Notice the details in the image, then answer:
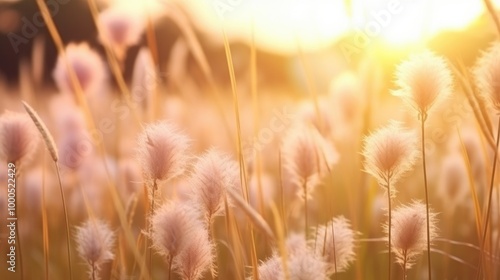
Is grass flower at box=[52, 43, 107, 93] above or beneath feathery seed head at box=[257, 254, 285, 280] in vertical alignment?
above

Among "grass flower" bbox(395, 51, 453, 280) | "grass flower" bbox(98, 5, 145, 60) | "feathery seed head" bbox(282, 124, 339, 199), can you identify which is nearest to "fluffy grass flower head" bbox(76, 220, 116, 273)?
"feathery seed head" bbox(282, 124, 339, 199)

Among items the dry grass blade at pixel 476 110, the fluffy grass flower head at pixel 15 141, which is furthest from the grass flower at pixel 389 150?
the fluffy grass flower head at pixel 15 141

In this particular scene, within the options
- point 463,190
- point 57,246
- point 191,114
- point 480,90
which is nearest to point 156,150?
point 480,90

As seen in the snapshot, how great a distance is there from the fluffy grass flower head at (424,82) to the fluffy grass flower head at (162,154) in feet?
1.11

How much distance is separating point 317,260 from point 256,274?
12 centimetres

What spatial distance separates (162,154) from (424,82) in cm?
39

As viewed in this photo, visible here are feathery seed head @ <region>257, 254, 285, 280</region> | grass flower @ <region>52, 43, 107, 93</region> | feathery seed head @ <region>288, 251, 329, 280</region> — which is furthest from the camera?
grass flower @ <region>52, 43, 107, 93</region>

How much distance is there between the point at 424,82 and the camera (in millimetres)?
969

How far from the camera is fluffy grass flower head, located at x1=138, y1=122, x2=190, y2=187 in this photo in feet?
3.03

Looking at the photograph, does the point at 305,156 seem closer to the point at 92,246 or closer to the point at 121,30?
the point at 92,246

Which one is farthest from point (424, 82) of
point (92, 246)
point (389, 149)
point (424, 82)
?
point (92, 246)

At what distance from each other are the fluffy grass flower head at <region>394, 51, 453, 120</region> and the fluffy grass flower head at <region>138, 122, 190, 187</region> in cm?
34

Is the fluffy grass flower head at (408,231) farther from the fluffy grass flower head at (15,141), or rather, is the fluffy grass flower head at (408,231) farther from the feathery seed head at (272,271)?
the fluffy grass flower head at (15,141)

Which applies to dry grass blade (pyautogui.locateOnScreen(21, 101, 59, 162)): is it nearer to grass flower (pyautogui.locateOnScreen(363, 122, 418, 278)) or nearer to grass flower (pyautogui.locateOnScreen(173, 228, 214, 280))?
grass flower (pyautogui.locateOnScreen(173, 228, 214, 280))
